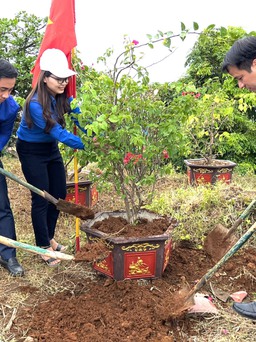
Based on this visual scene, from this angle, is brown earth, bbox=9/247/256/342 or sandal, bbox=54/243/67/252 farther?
sandal, bbox=54/243/67/252

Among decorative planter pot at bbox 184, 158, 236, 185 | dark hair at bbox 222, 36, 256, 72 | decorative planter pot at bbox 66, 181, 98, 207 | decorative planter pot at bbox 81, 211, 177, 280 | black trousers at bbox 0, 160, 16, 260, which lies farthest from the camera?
decorative planter pot at bbox 184, 158, 236, 185

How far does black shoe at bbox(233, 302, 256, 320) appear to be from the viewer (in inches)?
99.0

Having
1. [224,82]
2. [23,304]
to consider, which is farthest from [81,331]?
[224,82]

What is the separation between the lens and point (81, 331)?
8.28 ft

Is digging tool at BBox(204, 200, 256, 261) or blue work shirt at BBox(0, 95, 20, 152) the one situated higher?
blue work shirt at BBox(0, 95, 20, 152)

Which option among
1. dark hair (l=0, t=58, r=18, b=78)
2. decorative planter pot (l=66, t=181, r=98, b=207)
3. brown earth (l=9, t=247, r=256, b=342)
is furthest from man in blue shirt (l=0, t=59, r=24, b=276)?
decorative planter pot (l=66, t=181, r=98, b=207)

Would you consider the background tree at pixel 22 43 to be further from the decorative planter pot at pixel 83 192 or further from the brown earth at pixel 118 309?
the brown earth at pixel 118 309

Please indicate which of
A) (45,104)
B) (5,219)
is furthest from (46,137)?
(5,219)

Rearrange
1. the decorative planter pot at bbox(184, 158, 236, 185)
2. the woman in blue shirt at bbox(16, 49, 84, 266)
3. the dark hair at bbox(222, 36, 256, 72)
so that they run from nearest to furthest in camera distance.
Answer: the dark hair at bbox(222, 36, 256, 72), the woman in blue shirt at bbox(16, 49, 84, 266), the decorative planter pot at bbox(184, 158, 236, 185)

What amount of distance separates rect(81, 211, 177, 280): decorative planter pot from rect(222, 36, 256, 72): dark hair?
1258 millimetres

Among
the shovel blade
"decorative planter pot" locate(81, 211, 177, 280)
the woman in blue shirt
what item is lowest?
"decorative planter pot" locate(81, 211, 177, 280)

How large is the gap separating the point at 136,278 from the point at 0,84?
1715 mm

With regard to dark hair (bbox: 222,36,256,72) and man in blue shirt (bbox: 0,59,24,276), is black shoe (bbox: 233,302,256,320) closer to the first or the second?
dark hair (bbox: 222,36,256,72)

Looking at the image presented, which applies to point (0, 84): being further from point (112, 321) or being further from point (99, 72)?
point (112, 321)
